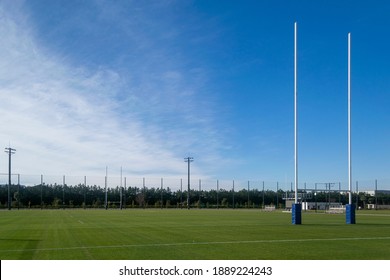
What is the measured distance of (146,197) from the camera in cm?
10794

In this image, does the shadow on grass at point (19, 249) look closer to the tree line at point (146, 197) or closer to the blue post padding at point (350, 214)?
the blue post padding at point (350, 214)

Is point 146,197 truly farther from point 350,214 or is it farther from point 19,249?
point 19,249

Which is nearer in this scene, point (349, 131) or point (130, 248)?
point (130, 248)

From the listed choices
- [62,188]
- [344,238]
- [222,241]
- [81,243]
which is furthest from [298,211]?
[62,188]

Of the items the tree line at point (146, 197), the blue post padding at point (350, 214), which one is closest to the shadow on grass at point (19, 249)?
the blue post padding at point (350, 214)

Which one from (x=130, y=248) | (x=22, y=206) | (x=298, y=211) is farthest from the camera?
(x=22, y=206)

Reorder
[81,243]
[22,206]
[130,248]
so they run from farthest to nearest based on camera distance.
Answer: [22,206]
[81,243]
[130,248]

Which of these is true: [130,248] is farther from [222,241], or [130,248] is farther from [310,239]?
[310,239]

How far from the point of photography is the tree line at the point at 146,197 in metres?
97.1

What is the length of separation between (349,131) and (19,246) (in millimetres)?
23262

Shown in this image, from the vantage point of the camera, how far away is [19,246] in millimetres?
16375

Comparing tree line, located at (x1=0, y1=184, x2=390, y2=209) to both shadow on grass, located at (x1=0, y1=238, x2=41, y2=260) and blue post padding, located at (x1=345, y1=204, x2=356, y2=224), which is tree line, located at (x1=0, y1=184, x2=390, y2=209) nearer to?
blue post padding, located at (x1=345, y1=204, x2=356, y2=224)

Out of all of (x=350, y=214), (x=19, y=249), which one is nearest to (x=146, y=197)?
(x=350, y=214)

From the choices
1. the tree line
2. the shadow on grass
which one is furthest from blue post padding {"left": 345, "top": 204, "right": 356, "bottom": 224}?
the tree line
